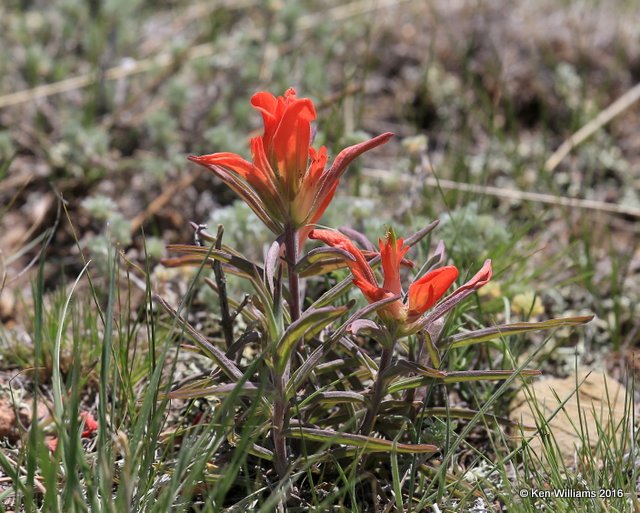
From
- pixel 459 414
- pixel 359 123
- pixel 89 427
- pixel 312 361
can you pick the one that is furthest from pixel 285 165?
pixel 359 123

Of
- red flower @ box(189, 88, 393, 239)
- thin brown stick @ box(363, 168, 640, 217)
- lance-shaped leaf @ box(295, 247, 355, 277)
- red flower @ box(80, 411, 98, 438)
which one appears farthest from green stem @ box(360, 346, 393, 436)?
thin brown stick @ box(363, 168, 640, 217)

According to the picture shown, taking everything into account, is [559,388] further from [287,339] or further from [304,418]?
[287,339]

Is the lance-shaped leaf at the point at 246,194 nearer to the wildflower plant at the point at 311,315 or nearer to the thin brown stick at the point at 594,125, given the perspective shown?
the wildflower plant at the point at 311,315

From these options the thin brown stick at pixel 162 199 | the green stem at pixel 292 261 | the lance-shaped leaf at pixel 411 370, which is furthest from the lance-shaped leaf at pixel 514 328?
the thin brown stick at pixel 162 199

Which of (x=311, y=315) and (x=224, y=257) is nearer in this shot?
(x=311, y=315)

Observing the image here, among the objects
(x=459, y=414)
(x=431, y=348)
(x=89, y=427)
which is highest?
(x=431, y=348)

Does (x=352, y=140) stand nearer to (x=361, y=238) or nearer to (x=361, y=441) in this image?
(x=361, y=238)
